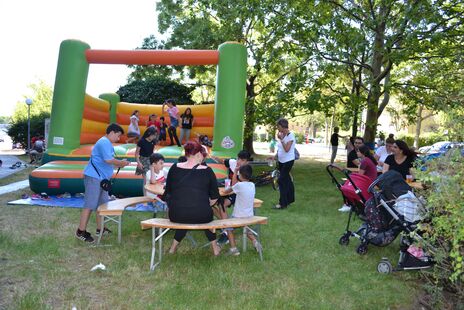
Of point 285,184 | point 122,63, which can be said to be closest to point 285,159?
point 285,184

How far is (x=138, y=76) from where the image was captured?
20.6 m

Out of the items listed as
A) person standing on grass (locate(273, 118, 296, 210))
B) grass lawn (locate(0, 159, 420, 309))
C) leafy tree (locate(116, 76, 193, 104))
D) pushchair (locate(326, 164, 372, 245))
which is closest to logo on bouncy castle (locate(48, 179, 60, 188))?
grass lawn (locate(0, 159, 420, 309))

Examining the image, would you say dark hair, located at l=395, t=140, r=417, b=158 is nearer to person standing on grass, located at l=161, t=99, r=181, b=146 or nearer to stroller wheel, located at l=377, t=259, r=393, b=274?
stroller wheel, located at l=377, t=259, r=393, b=274

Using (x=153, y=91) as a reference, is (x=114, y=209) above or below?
below

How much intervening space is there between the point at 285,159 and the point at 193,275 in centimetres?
403

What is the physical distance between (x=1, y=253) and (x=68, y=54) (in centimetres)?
577

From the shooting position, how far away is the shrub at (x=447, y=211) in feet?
10.2

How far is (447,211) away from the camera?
3.33m

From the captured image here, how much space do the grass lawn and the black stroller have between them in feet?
0.56

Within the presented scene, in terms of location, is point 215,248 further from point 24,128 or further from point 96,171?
point 24,128

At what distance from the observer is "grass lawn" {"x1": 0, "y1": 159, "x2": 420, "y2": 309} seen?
3.79m

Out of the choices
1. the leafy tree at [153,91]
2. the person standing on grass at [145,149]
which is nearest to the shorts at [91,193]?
the person standing on grass at [145,149]

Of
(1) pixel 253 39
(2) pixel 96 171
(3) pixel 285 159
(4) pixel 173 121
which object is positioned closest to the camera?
(2) pixel 96 171

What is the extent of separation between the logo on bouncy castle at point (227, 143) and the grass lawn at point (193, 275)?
10.5 ft
